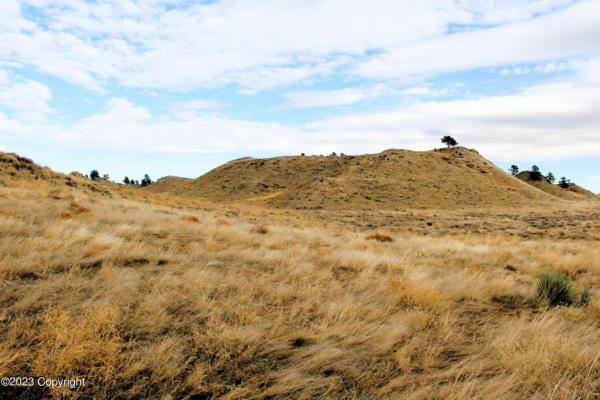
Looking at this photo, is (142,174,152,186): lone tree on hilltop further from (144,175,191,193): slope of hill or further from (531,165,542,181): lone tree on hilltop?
(531,165,542,181): lone tree on hilltop

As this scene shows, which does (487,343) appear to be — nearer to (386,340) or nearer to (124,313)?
(386,340)

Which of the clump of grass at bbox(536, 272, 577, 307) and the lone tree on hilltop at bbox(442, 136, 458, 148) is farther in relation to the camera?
the lone tree on hilltop at bbox(442, 136, 458, 148)

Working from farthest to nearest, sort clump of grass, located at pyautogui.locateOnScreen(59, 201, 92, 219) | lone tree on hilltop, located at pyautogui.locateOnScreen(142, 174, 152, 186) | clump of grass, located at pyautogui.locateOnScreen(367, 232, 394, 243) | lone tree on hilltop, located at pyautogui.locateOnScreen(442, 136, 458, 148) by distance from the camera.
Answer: lone tree on hilltop, located at pyautogui.locateOnScreen(142, 174, 152, 186) < lone tree on hilltop, located at pyautogui.locateOnScreen(442, 136, 458, 148) < clump of grass, located at pyautogui.locateOnScreen(367, 232, 394, 243) < clump of grass, located at pyautogui.locateOnScreen(59, 201, 92, 219)

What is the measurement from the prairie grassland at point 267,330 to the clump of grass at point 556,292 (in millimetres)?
215

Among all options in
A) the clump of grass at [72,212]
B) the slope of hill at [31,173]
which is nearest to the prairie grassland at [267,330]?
the clump of grass at [72,212]

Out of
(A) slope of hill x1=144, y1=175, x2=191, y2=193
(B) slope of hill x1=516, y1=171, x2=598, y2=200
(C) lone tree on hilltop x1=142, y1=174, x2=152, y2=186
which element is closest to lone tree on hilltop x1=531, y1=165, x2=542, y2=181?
(B) slope of hill x1=516, y1=171, x2=598, y2=200

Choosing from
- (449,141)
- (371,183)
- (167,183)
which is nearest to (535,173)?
(449,141)

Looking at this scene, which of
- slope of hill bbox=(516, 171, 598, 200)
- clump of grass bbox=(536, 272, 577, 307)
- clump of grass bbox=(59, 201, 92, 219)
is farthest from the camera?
slope of hill bbox=(516, 171, 598, 200)

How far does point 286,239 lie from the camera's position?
9930mm

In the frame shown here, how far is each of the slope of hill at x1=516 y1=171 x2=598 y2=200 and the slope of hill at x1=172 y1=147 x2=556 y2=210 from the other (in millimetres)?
39212

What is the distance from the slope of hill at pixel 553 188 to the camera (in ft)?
324

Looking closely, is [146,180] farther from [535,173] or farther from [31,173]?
[535,173]

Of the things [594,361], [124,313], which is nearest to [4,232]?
[124,313]

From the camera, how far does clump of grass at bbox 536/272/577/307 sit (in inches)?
201
